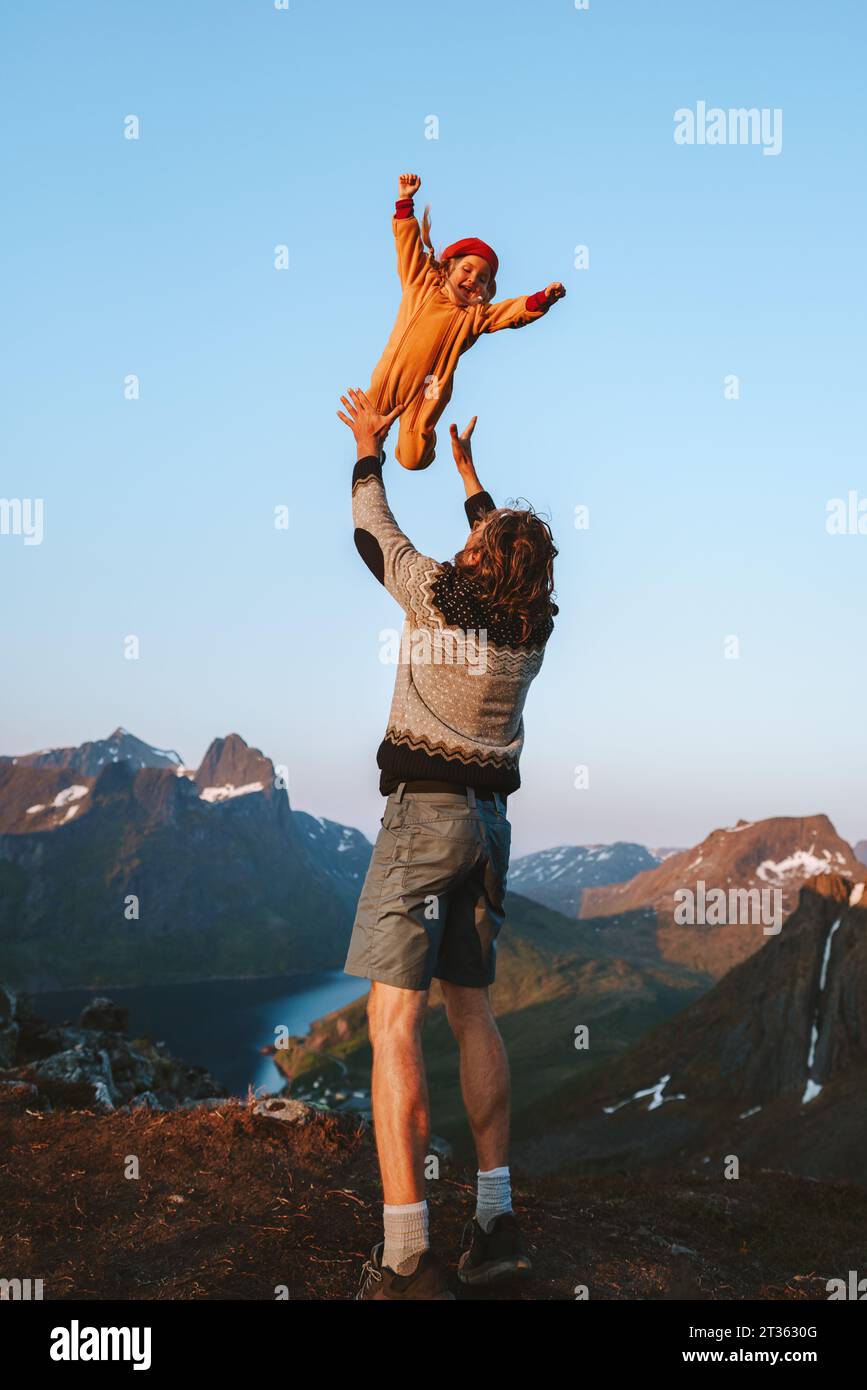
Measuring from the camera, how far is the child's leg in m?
8.22

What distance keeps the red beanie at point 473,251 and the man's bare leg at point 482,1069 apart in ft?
17.5

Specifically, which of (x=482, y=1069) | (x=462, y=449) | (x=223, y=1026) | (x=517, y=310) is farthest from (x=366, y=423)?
(x=223, y=1026)

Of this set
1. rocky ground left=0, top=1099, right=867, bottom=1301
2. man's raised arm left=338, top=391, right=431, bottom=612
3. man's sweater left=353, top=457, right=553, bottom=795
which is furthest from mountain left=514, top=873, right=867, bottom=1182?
man's raised arm left=338, top=391, right=431, bottom=612

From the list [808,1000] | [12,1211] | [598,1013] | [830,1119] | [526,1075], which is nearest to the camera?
[12,1211]

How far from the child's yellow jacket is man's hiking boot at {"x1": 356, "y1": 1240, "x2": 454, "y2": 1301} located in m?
5.44

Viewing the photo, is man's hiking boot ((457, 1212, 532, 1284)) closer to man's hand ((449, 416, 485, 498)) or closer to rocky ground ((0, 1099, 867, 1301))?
rocky ground ((0, 1099, 867, 1301))

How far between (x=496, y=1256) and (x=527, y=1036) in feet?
544

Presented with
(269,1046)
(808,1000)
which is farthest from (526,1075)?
(808,1000)

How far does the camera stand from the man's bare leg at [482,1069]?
5.64 metres

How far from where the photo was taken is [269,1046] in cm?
14188

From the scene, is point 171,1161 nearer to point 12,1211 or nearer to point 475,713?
point 12,1211

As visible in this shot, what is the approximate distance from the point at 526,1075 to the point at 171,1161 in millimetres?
137258

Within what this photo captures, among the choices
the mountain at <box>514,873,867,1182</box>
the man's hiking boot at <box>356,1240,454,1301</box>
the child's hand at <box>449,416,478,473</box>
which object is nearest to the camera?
the man's hiking boot at <box>356,1240,454,1301</box>

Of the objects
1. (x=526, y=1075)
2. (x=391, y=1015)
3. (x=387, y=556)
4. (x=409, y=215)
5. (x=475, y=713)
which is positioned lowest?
(x=526, y=1075)
